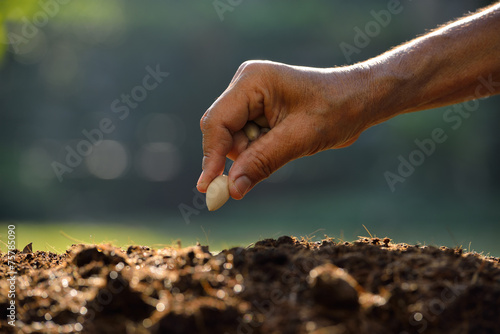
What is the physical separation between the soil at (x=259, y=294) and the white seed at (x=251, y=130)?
78 centimetres

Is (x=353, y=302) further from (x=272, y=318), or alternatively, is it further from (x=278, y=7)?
(x=278, y=7)

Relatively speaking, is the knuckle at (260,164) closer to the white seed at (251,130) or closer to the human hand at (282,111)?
the human hand at (282,111)

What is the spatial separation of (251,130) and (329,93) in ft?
1.33

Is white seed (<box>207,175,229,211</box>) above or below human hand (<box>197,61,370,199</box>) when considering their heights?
below

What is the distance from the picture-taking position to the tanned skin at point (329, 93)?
2.06 meters

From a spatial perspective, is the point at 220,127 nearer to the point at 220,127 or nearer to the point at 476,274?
the point at 220,127

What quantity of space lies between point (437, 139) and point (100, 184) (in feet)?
31.5

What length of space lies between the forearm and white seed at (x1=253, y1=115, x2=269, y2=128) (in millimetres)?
462

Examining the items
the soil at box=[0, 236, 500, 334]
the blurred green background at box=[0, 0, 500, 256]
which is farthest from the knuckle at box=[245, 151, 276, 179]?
the blurred green background at box=[0, 0, 500, 256]

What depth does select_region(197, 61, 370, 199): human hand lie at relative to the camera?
2049mm

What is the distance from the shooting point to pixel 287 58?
47.7 feet

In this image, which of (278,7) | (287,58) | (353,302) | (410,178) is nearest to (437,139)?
(410,178)

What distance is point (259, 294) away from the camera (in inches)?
47.7

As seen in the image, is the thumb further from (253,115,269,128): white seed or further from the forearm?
the forearm
